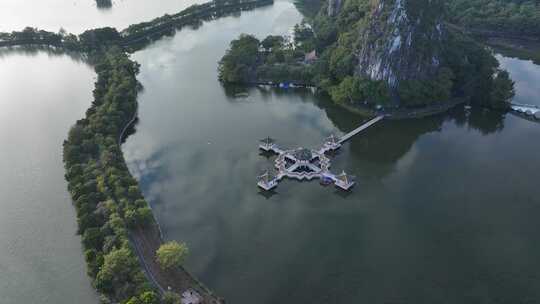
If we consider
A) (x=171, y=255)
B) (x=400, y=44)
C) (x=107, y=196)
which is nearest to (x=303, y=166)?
(x=171, y=255)

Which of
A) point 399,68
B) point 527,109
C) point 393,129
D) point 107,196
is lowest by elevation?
point 393,129

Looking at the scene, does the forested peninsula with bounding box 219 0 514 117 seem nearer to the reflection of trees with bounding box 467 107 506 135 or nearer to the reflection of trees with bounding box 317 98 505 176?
the reflection of trees with bounding box 467 107 506 135

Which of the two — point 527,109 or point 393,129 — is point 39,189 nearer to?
point 393,129

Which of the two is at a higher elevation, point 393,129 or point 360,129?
point 360,129

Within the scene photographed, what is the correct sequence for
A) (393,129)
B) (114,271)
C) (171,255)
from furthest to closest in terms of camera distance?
(393,129) < (171,255) < (114,271)

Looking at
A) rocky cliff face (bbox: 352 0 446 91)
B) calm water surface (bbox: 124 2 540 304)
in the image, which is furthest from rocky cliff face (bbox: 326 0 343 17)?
calm water surface (bbox: 124 2 540 304)

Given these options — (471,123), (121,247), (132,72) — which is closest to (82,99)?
(132,72)
